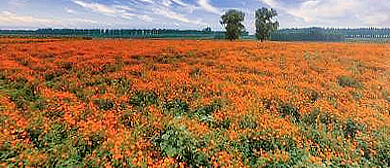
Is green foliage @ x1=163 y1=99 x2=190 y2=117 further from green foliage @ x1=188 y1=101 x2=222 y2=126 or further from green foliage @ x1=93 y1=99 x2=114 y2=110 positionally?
green foliage @ x1=93 y1=99 x2=114 y2=110

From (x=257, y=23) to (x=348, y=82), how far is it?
44754 mm

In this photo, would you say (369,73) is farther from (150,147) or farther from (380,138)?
(150,147)

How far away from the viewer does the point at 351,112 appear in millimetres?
11016

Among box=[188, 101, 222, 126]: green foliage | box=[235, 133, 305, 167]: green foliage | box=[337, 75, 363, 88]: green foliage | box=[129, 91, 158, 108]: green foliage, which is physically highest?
box=[337, 75, 363, 88]: green foliage

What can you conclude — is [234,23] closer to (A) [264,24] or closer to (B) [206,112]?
(A) [264,24]

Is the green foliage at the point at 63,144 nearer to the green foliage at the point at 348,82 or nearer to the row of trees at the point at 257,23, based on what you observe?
the green foliage at the point at 348,82

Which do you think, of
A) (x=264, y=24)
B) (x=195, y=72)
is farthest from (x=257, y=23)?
(x=195, y=72)

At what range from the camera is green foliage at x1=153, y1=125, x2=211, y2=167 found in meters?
7.86

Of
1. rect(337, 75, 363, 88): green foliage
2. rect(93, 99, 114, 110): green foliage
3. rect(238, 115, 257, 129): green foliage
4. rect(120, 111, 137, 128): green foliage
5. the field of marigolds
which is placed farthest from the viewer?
rect(337, 75, 363, 88): green foliage

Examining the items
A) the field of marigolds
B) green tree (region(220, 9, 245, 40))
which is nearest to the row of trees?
green tree (region(220, 9, 245, 40))

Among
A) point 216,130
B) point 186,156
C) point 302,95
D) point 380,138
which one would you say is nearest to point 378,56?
point 302,95

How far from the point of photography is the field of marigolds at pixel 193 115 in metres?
7.78

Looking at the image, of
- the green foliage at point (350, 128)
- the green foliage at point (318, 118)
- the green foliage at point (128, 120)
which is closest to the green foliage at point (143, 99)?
the green foliage at point (128, 120)

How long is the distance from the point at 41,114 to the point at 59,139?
2.04 meters
